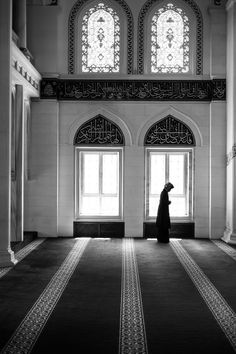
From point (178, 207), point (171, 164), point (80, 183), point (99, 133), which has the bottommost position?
point (178, 207)

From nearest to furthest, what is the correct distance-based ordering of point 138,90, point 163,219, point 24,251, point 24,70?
point 24,251 → point 24,70 → point 163,219 → point 138,90

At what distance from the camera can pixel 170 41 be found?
912 cm

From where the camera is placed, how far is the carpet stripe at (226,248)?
7.08m

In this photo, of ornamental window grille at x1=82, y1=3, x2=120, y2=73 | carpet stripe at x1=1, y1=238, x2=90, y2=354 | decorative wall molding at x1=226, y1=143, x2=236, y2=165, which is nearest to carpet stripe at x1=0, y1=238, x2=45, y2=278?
carpet stripe at x1=1, y1=238, x2=90, y2=354

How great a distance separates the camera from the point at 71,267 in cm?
593

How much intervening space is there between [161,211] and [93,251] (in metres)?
1.66

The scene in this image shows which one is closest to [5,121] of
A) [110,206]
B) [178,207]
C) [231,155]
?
[110,206]

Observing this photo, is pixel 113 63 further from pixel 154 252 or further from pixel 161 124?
pixel 154 252

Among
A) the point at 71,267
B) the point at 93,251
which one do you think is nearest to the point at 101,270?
the point at 71,267

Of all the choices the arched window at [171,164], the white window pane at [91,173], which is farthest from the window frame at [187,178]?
the white window pane at [91,173]

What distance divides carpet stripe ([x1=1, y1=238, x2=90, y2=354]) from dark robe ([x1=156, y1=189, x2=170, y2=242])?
2530mm

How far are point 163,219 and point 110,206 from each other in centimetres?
114

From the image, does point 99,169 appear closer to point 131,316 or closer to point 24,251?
point 24,251

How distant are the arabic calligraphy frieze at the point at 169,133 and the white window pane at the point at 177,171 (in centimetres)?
31
